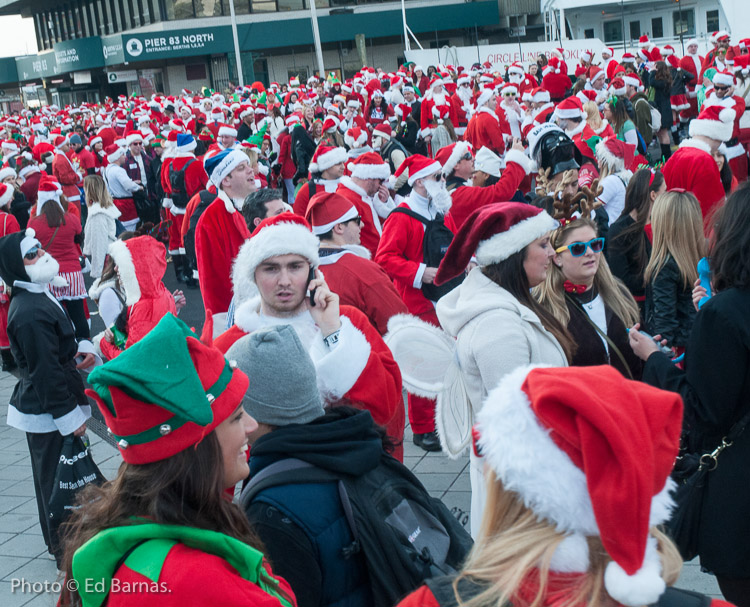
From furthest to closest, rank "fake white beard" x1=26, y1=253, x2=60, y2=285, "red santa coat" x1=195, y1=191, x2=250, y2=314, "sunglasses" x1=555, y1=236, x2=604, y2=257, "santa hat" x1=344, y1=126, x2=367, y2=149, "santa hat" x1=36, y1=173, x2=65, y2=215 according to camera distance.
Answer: "santa hat" x1=344, y1=126, x2=367, y2=149, "santa hat" x1=36, y1=173, x2=65, y2=215, "red santa coat" x1=195, y1=191, x2=250, y2=314, "fake white beard" x1=26, y1=253, x2=60, y2=285, "sunglasses" x1=555, y1=236, x2=604, y2=257

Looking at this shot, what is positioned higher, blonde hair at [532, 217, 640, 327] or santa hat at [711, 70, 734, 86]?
santa hat at [711, 70, 734, 86]

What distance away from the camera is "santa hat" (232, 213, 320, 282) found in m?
3.76

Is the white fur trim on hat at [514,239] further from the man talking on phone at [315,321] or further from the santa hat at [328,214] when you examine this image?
the santa hat at [328,214]

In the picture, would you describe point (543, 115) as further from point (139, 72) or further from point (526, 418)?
point (139, 72)

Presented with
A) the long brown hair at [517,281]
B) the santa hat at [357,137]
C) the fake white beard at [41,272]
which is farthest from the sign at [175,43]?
the long brown hair at [517,281]

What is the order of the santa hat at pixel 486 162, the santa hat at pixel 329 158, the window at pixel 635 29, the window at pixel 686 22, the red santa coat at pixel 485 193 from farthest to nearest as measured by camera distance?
the window at pixel 635 29
the window at pixel 686 22
the santa hat at pixel 329 158
the santa hat at pixel 486 162
the red santa coat at pixel 485 193

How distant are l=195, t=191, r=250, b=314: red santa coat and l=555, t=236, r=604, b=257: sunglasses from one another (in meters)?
2.72

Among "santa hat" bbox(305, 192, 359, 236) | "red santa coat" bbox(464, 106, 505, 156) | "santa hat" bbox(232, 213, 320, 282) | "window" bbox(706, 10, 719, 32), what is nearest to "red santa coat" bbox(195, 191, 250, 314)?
"santa hat" bbox(305, 192, 359, 236)

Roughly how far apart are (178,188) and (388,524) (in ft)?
38.0

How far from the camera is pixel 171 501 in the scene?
1.96 m

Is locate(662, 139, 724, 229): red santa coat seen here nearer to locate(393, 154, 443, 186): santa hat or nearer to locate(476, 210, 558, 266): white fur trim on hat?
locate(393, 154, 443, 186): santa hat

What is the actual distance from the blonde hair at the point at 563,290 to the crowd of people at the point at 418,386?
0.02 meters

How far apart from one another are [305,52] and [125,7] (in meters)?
13.3

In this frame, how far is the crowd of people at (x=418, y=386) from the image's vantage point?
1443 mm
